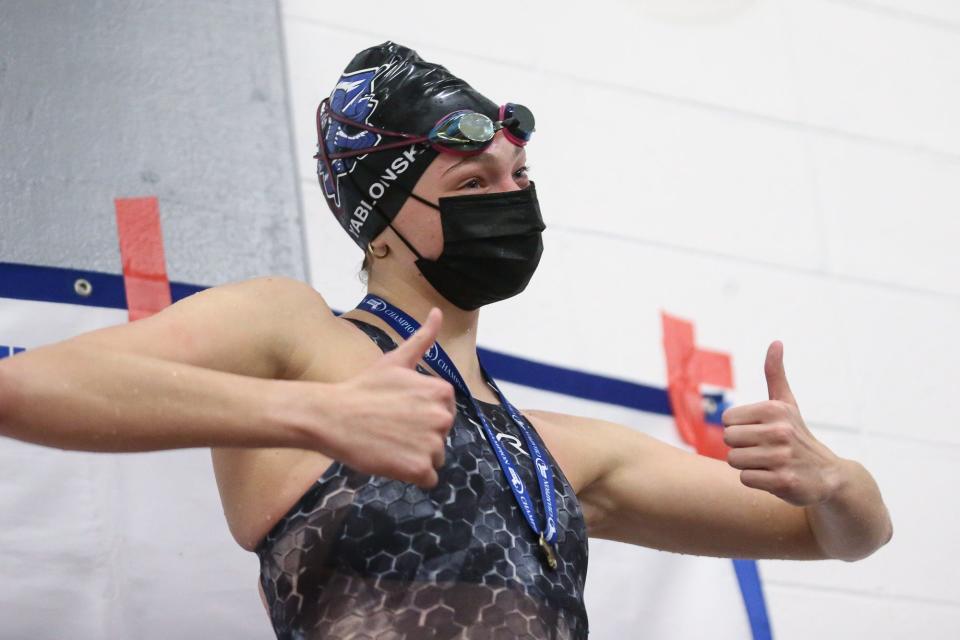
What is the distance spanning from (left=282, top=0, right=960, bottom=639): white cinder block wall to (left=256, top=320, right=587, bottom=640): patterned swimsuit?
3.12 ft

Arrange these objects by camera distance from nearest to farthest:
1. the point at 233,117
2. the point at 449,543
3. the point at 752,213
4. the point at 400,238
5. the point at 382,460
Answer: the point at 382,460 < the point at 449,543 < the point at 400,238 < the point at 233,117 < the point at 752,213

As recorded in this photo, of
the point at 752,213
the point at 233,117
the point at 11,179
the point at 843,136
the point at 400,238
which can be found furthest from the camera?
the point at 843,136

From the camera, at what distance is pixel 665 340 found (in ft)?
9.57

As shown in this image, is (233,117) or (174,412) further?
(233,117)

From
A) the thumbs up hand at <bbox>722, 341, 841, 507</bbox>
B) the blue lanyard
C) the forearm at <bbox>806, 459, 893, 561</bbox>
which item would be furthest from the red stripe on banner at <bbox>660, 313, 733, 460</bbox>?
the thumbs up hand at <bbox>722, 341, 841, 507</bbox>

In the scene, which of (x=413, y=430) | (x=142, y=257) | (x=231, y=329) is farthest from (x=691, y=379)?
(x=413, y=430)

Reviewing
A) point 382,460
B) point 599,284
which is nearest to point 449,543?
point 382,460

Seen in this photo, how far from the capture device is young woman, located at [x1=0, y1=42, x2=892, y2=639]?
1.37 meters

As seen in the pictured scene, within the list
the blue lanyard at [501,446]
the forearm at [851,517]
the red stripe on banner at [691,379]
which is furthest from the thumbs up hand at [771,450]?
the red stripe on banner at [691,379]

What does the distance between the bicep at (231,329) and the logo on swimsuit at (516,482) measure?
1.04ft

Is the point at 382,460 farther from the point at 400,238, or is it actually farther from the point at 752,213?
the point at 752,213

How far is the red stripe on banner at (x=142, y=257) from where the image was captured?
7.34ft

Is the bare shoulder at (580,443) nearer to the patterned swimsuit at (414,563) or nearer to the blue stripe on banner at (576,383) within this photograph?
the patterned swimsuit at (414,563)

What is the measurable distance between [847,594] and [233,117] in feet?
5.34
